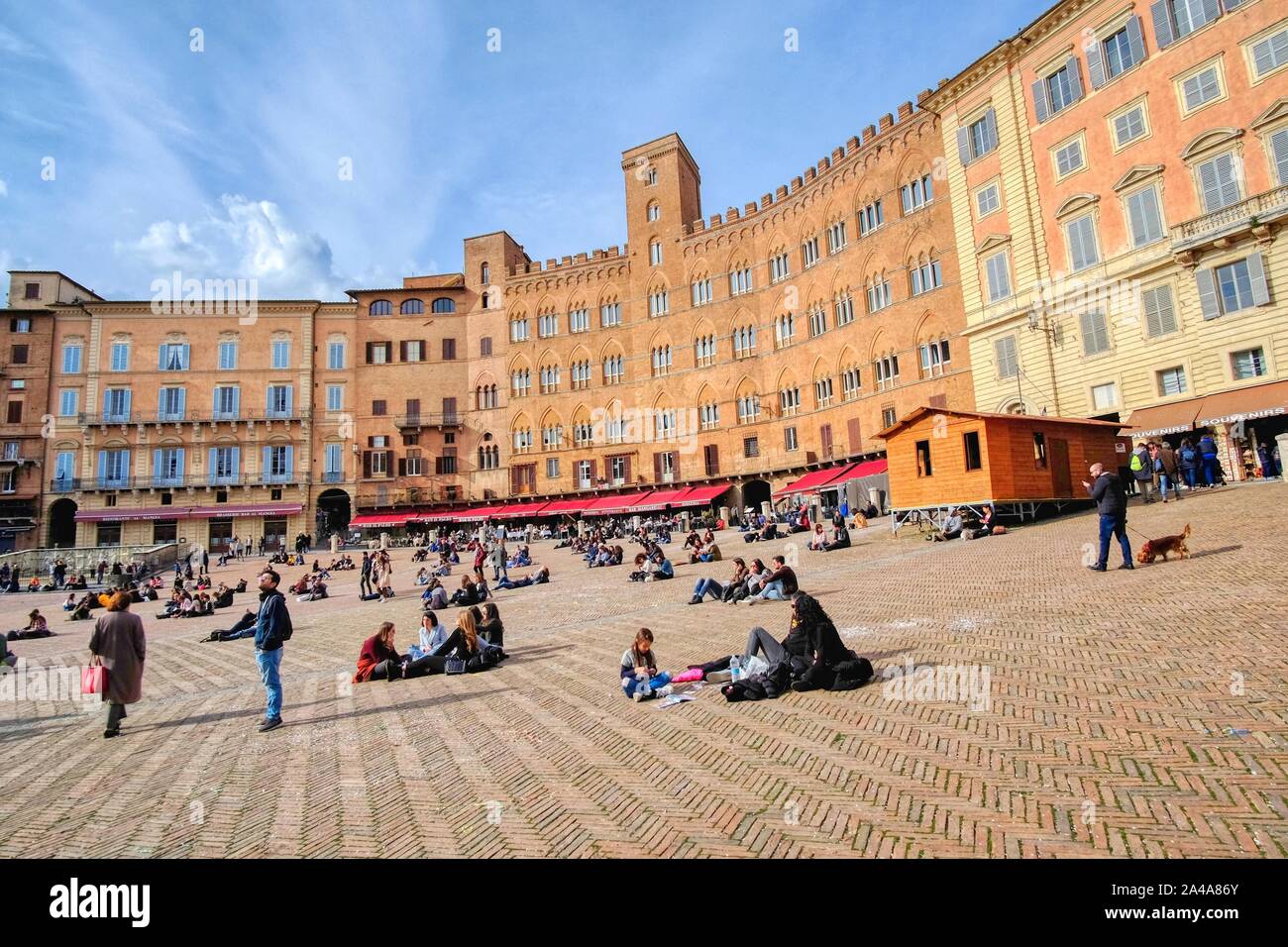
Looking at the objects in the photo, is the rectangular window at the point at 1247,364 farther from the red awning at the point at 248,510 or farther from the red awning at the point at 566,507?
the red awning at the point at 248,510

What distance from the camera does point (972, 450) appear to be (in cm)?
2020

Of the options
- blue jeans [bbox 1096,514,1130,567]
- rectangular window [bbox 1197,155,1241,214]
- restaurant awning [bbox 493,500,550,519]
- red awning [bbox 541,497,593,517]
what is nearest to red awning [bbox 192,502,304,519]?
restaurant awning [bbox 493,500,550,519]

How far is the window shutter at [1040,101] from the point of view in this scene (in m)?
27.2

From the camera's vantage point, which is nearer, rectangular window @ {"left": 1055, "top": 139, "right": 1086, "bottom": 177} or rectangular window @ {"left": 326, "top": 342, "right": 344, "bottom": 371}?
rectangular window @ {"left": 1055, "top": 139, "right": 1086, "bottom": 177}

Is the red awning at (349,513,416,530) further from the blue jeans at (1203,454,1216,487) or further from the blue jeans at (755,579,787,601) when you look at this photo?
the blue jeans at (1203,454,1216,487)

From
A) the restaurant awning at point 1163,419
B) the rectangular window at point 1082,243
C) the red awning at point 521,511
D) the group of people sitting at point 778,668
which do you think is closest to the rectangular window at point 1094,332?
the rectangular window at point 1082,243

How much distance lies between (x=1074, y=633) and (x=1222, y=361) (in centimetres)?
2110

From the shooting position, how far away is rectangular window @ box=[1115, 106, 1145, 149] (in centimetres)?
2416

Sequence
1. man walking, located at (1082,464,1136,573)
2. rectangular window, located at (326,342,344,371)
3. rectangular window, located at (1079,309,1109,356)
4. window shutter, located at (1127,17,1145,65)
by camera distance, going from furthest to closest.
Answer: rectangular window, located at (326,342,344,371) < rectangular window, located at (1079,309,1109,356) < window shutter, located at (1127,17,1145,65) < man walking, located at (1082,464,1136,573)

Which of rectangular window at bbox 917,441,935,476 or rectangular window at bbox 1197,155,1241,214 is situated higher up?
rectangular window at bbox 1197,155,1241,214

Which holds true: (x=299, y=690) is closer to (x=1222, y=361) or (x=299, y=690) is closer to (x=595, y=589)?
(x=595, y=589)

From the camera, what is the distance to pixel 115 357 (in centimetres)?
4941

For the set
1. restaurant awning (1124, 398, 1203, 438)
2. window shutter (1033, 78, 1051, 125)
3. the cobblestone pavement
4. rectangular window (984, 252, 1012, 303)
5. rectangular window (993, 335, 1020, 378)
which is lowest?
the cobblestone pavement

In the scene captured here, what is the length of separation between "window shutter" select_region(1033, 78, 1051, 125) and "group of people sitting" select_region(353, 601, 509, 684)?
3125 centimetres
